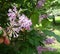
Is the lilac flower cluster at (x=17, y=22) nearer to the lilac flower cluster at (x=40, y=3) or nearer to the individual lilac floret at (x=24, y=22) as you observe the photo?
the individual lilac floret at (x=24, y=22)

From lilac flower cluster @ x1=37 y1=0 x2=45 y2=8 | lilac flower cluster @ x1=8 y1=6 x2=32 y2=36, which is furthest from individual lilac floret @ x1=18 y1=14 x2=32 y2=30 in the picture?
lilac flower cluster @ x1=37 y1=0 x2=45 y2=8

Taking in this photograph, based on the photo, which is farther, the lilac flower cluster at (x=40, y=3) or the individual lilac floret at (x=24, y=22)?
the lilac flower cluster at (x=40, y=3)

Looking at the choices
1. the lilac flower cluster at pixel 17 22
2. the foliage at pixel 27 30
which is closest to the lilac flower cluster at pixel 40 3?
the foliage at pixel 27 30

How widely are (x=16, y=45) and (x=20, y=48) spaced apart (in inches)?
2.3

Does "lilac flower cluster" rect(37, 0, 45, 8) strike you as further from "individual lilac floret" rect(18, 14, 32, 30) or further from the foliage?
"individual lilac floret" rect(18, 14, 32, 30)

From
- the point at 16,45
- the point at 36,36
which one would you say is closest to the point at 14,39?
the point at 16,45

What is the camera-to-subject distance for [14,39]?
1.98m

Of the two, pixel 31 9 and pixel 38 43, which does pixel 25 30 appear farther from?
pixel 31 9

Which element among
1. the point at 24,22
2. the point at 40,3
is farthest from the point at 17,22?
the point at 40,3

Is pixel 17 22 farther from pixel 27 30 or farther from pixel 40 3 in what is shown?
pixel 40 3

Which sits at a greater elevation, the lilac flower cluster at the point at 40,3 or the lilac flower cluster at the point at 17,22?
the lilac flower cluster at the point at 40,3

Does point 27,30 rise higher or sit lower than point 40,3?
lower

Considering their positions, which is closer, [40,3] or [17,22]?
[17,22]

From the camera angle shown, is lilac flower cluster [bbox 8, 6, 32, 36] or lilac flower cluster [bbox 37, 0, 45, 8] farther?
lilac flower cluster [bbox 37, 0, 45, 8]
